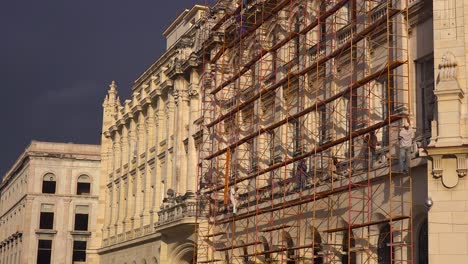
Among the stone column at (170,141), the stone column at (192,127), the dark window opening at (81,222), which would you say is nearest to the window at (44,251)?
the dark window opening at (81,222)

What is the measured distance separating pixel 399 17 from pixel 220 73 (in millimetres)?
16466

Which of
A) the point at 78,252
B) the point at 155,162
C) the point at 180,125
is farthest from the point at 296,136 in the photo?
the point at 78,252

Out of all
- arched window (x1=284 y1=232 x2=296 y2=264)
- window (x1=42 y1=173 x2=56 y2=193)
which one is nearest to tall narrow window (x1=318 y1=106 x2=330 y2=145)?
arched window (x1=284 y1=232 x2=296 y2=264)

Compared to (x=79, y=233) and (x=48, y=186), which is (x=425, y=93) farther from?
(x=48, y=186)

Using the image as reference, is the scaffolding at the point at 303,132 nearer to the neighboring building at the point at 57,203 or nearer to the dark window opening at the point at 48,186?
the neighboring building at the point at 57,203

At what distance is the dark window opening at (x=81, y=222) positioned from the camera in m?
86.0

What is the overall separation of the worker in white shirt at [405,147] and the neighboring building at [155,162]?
1684 cm

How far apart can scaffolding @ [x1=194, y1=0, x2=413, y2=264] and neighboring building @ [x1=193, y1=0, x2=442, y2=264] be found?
6 cm

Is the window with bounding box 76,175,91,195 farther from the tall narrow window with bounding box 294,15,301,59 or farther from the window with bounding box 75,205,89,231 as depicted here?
the tall narrow window with bounding box 294,15,301,59

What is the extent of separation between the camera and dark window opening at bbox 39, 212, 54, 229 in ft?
280

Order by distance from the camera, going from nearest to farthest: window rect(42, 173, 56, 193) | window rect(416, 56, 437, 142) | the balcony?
window rect(416, 56, 437, 142), the balcony, window rect(42, 173, 56, 193)

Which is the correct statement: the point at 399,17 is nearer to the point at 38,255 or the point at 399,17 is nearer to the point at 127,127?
the point at 127,127

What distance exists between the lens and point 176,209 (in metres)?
41.1

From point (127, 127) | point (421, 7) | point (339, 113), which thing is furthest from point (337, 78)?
point (127, 127)
